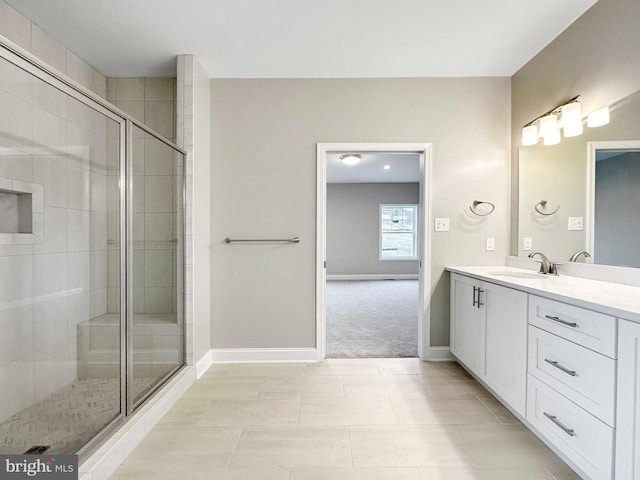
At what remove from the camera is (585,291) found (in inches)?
63.9

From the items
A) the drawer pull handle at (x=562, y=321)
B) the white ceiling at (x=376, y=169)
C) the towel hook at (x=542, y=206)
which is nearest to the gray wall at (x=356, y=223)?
the white ceiling at (x=376, y=169)

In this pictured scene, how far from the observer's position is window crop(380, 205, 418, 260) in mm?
8539

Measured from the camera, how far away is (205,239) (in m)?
2.79

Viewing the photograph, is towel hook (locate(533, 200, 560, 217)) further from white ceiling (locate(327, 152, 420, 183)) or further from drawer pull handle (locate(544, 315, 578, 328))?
white ceiling (locate(327, 152, 420, 183))

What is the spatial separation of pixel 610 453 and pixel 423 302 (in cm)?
172

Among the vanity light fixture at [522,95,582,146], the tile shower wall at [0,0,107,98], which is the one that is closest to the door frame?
the vanity light fixture at [522,95,582,146]

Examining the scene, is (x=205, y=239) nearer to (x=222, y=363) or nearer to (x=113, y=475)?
(x=222, y=363)

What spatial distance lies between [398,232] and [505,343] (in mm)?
6731

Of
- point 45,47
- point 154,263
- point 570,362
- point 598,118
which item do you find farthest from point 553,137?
point 45,47

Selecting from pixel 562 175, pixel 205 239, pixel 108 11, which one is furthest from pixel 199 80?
pixel 562 175

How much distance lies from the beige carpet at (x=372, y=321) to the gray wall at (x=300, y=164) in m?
0.82

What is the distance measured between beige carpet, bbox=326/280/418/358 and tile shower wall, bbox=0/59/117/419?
2083 mm

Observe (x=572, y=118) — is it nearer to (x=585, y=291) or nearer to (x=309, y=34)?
(x=585, y=291)

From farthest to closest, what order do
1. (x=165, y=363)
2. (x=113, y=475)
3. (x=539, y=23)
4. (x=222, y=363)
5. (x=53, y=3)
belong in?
1. (x=222, y=363)
2. (x=165, y=363)
3. (x=539, y=23)
4. (x=53, y=3)
5. (x=113, y=475)
